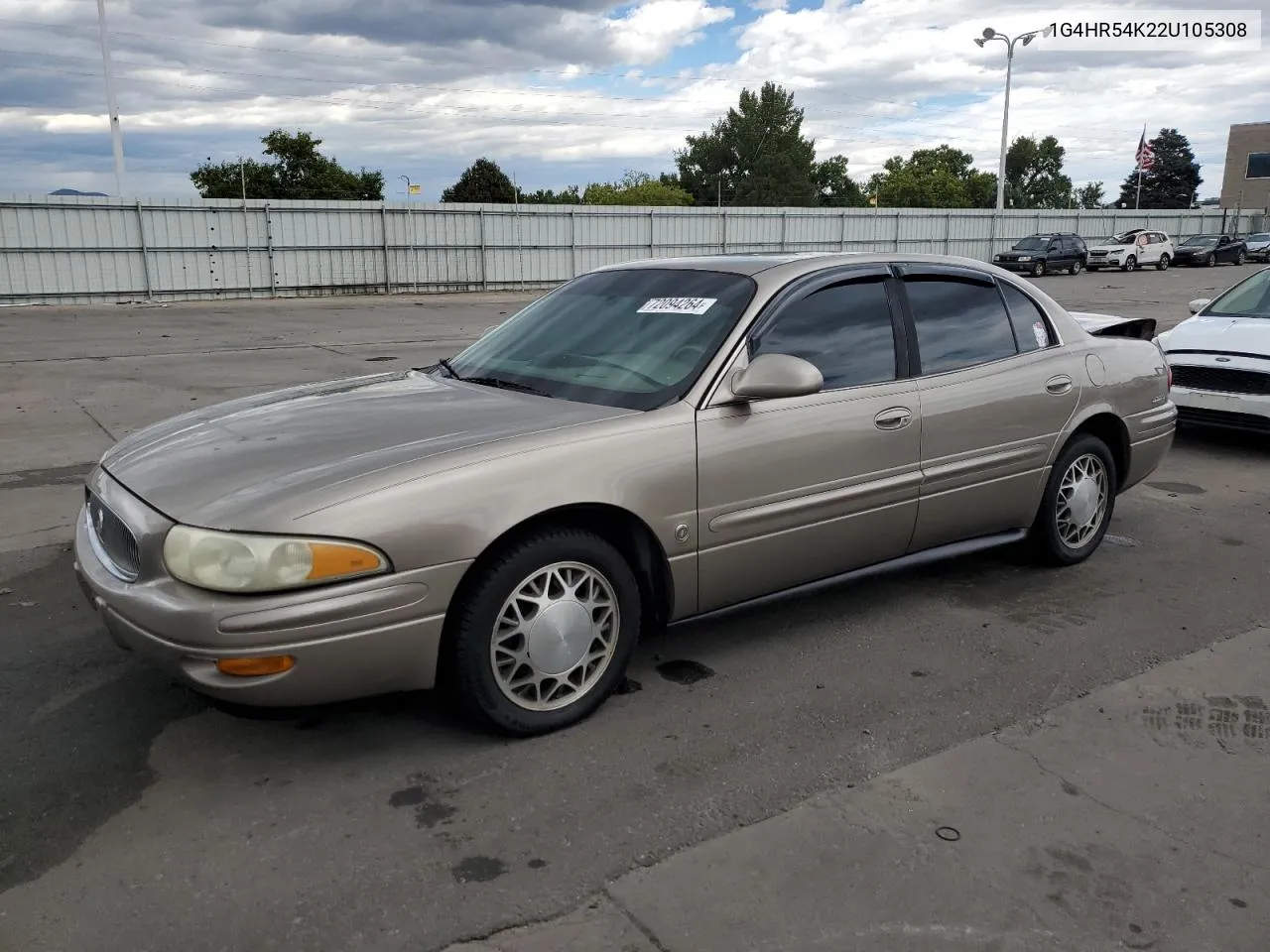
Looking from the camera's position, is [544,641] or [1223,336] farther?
[1223,336]

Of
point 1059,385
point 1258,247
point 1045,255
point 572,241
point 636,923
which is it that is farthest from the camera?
point 1258,247

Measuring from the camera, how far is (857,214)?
37.4 meters

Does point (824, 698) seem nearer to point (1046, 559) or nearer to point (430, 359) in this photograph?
point (1046, 559)

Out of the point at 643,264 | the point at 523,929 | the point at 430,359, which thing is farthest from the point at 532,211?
the point at 523,929

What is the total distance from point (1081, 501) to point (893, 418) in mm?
1569

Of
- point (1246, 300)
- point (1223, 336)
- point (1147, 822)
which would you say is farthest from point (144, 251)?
point (1147, 822)

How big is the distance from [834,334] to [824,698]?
1440 millimetres

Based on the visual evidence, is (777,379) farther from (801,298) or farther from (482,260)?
(482,260)

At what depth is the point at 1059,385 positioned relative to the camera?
4.86 meters

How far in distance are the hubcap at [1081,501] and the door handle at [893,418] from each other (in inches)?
49.4

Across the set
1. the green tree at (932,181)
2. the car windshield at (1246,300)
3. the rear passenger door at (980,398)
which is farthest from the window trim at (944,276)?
the green tree at (932,181)

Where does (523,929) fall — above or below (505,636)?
below

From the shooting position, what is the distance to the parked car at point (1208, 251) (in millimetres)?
43094

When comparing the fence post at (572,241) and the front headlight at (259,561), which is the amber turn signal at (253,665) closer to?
the front headlight at (259,561)
